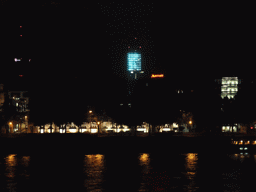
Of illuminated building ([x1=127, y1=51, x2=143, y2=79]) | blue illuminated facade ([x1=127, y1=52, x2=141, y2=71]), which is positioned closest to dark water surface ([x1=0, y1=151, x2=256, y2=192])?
illuminated building ([x1=127, y1=51, x2=143, y2=79])

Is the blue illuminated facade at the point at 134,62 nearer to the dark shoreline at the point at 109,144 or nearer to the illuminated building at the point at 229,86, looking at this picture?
the illuminated building at the point at 229,86

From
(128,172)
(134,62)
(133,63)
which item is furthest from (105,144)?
(134,62)

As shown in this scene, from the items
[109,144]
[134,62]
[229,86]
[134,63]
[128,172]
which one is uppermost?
[134,62]

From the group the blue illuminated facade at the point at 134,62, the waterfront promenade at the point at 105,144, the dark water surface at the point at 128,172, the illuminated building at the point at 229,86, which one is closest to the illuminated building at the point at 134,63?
the blue illuminated facade at the point at 134,62

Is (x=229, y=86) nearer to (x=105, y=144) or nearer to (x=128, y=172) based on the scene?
(x=105, y=144)

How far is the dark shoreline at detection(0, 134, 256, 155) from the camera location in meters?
23.5

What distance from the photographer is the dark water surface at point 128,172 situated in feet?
47.5

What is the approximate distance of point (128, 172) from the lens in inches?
682

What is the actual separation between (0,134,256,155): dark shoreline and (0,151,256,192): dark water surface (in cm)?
73

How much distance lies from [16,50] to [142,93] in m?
20.3

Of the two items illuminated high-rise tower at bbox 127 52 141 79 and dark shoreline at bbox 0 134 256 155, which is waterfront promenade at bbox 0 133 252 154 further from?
illuminated high-rise tower at bbox 127 52 141 79

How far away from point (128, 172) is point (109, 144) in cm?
683

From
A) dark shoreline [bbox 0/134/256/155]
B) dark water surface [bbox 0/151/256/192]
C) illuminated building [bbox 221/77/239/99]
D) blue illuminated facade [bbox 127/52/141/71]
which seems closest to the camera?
dark water surface [bbox 0/151/256/192]

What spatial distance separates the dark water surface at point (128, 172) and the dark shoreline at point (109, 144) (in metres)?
0.73
